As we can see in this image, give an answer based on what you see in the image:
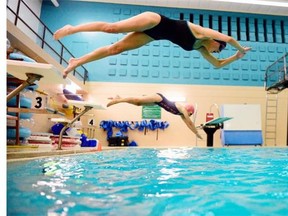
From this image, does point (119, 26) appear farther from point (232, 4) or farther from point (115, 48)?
point (232, 4)

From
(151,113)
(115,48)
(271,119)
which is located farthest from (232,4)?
(115,48)

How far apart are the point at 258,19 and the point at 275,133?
5.05 metres

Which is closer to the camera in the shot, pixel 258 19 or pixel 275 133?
pixel 275 133

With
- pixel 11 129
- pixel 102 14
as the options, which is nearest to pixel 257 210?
pixel 11 129

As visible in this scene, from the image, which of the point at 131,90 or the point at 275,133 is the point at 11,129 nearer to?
the point at 131,90

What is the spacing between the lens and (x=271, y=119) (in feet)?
35.4

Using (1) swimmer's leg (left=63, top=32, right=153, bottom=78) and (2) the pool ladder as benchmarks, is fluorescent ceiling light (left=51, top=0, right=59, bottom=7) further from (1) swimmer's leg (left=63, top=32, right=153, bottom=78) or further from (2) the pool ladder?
(2) the pool ladder

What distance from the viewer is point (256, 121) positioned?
9469 mm

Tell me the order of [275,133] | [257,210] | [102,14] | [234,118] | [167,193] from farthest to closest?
[102,14] → [275,133] → [234,118] → [167,193] → [257,210]

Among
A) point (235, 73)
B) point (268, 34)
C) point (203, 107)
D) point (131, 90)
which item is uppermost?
point (268, 34)

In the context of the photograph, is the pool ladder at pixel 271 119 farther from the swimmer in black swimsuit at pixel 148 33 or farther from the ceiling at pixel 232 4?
the swimmer in black swimsuit at pixel 148 33

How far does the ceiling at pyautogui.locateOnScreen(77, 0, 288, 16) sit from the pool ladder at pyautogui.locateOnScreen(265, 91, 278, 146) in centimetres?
351

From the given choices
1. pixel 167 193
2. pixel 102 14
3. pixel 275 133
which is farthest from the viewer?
pixel 102 14

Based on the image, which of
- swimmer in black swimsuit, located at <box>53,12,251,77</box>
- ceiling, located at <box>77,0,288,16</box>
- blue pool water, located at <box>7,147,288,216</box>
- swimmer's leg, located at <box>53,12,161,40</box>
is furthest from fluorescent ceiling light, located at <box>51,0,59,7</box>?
blue pool water, located at <box>7,147,288,216</box>
